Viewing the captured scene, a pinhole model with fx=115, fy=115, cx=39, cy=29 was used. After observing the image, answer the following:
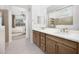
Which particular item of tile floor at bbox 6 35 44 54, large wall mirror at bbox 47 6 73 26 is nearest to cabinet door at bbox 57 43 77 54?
large wall mirror at bbox 47 6 73 26

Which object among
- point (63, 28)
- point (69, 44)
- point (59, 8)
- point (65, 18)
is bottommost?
point (69, 44)

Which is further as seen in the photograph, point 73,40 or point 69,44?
point 69,44

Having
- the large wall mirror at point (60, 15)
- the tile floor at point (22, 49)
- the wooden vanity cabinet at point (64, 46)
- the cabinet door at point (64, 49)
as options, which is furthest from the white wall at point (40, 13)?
the cabinet door at point (64, 49)

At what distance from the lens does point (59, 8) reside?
3666 millimetres

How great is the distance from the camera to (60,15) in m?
3.63

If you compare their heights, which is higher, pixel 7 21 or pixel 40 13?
pixel 40 13

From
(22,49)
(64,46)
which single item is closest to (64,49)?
(64,46)

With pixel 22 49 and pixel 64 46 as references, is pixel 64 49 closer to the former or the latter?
pixel 64 46

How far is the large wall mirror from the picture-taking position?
10.3 ft

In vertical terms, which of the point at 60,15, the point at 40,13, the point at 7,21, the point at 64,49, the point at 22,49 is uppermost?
the point at 40,13

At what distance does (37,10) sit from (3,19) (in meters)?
1.90

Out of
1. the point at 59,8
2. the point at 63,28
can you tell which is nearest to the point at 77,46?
the point at 63,28

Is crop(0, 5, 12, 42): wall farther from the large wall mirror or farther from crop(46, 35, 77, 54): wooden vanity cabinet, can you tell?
crop(46, 35, 77, 54): wooden vanity cabinet
